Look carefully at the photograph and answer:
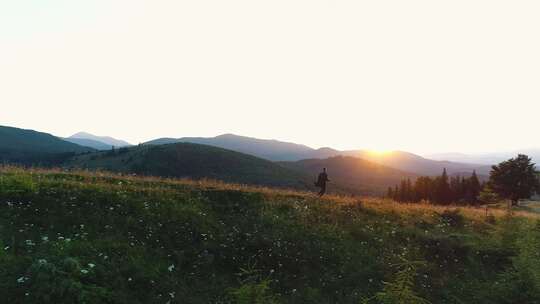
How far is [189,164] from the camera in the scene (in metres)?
175

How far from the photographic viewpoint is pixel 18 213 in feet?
43.1

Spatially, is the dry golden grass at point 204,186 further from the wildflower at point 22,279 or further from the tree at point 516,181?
the tree at point 516,181

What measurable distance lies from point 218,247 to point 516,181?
6635 cm

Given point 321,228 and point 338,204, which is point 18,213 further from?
point 338,204

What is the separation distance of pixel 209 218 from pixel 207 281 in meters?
3.85

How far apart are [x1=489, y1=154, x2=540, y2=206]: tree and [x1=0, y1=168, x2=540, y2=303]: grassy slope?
176 feet

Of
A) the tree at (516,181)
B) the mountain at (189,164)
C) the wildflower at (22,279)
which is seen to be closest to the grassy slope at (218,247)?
the wildflower at (22,279)

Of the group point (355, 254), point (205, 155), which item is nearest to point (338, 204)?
point (355, 254)

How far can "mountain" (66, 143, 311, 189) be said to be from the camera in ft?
522

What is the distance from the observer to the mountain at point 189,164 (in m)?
159

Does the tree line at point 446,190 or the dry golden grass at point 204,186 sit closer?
the dry golden grass at point 204,186

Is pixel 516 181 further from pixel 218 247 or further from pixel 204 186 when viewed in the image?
pixel 218 247

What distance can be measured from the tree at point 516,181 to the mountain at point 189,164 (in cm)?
9603

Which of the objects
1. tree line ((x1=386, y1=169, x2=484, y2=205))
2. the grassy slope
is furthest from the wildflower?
tree line ((x1=386, y1=169, x2=484, y2=205))
